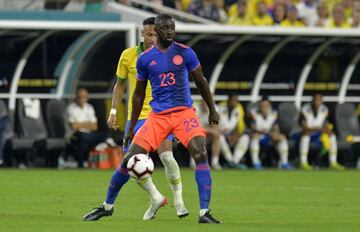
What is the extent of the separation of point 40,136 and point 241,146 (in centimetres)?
425

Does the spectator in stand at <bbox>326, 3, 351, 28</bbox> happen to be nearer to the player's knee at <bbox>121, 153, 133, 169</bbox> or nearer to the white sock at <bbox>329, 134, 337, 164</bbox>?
the white sock at <bbox>329, 134, 337, 164</bbox>

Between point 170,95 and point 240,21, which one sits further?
point 240,21

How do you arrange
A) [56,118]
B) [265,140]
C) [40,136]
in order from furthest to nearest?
[265,140] < [56,118] < [40,136]

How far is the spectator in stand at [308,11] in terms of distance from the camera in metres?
28.5

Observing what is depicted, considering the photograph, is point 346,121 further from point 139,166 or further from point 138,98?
point 139,166

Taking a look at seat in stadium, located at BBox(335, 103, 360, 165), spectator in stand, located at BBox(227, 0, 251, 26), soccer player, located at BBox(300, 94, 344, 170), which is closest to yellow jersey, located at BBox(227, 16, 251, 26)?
spectator in stand, located at BBox(227, 0, 251, 26)

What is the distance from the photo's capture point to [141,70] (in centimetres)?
1223

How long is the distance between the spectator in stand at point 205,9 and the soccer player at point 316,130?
288 centimetres

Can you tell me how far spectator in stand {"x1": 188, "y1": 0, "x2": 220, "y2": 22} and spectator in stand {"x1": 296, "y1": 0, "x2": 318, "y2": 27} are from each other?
2.11 meters

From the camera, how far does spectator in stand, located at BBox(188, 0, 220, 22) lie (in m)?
27.4

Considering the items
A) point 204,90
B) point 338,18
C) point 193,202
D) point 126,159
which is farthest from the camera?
point 338,18

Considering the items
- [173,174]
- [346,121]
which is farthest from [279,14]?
[173,174]

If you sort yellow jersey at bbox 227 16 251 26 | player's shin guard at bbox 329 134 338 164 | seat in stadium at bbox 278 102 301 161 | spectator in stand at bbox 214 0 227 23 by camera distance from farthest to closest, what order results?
spectator in stand at bbox 214 0 227 23 < seat in stadium at bbox 278 102 301 161 < yellow jersey at bbox 227 16 251 26 < player's shin guard at bbox 329 134 338 164

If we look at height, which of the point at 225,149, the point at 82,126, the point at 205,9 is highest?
the point at 205,9
